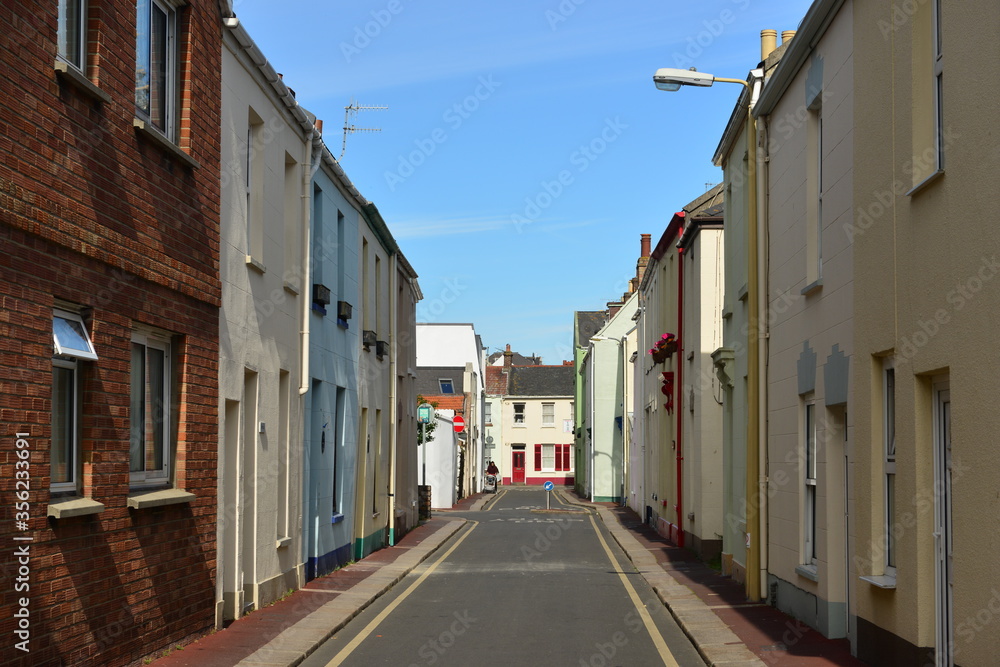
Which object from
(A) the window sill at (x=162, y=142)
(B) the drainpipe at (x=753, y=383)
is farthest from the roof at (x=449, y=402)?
(A) the window sill at (x=162, y=142)

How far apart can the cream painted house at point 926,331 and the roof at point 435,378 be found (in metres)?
51.3

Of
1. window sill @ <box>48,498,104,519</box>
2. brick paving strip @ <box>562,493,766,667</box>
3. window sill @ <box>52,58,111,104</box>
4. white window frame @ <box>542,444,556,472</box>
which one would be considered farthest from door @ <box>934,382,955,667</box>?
white window frame @ <box>542,444,556,472</box>

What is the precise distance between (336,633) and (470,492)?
46.2m

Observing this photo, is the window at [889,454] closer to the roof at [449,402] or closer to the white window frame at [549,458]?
→ the roof at [449,402]

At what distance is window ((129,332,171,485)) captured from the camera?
975cm

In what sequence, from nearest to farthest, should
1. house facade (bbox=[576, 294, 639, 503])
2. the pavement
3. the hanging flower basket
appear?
the pavement → the hanging flower basket → house facade (bbox=[576, 294, 639, 503])

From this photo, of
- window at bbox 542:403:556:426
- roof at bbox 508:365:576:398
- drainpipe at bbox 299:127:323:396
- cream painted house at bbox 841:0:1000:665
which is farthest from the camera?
roof at bbox 508:365:576:398

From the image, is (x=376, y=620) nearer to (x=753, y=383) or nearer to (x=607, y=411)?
(x=753, y=383)

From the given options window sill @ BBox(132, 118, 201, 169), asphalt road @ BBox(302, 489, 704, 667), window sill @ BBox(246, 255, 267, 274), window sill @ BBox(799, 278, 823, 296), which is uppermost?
window sill @ BBox(132, 118, 201, 169)

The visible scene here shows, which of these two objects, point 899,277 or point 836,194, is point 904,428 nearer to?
point 899,277

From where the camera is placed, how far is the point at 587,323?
242ft

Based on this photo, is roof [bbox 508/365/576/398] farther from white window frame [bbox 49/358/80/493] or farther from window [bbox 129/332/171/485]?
white window frame [bbox 49/358/80/493]

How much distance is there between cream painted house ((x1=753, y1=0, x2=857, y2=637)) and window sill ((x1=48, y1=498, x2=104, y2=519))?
266 inches

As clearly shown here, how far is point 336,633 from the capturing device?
1218 centimetres
